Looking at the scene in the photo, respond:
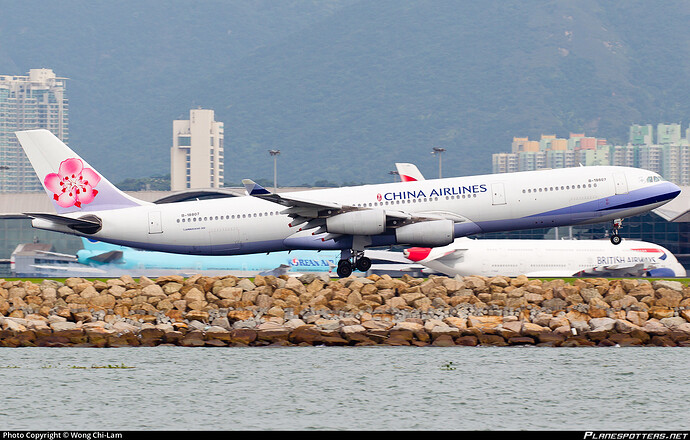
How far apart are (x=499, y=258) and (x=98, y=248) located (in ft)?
124

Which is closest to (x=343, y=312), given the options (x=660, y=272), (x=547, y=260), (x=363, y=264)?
(x=363, y=264)

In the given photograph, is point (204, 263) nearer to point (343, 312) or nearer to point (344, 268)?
point (344, 268)

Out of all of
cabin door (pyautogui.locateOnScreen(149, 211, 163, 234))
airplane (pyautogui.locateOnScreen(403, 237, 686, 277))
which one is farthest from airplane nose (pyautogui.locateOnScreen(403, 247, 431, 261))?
cabin door (pyautogui.locateOnScreen(149, 211, 163, 234))

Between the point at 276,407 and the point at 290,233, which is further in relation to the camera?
the point at 290,233

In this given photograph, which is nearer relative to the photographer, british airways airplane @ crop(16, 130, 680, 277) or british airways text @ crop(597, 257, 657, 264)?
british airways airplane @ crop(16, 130, 680, 277)

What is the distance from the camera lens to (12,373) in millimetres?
43219

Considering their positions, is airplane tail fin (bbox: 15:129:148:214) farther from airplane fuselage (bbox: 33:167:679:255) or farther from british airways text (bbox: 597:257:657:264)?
british airways text (bbox: 597:257:657:264)

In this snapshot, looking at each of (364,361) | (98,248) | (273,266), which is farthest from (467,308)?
(98,248)

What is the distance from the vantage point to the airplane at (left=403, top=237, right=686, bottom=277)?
8325 cm

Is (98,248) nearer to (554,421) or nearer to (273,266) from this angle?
(273,266)

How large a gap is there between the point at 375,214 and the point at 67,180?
18860 mm

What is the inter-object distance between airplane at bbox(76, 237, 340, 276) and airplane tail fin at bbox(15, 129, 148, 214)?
29.6 meters

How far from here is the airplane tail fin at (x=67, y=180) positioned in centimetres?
5797

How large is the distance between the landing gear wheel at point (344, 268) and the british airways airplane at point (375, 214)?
0.18 ft
